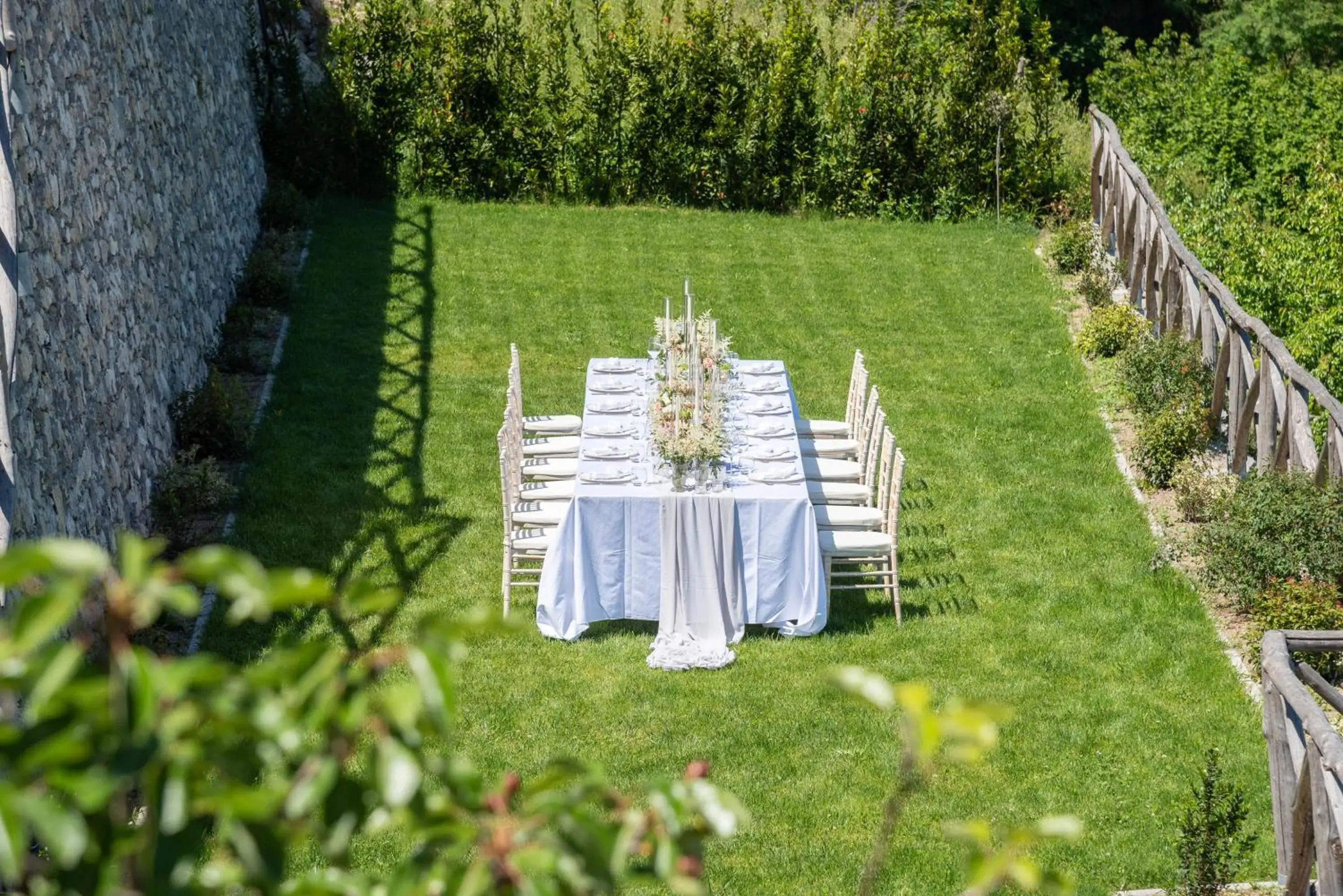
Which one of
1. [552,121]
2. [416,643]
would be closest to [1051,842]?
[416,643]

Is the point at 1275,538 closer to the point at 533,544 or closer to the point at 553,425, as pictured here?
the point at 533,544

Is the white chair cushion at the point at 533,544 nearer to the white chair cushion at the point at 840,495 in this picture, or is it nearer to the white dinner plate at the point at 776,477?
the white dinner plate at the point at 776,477

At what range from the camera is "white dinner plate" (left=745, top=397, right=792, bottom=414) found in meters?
10.1

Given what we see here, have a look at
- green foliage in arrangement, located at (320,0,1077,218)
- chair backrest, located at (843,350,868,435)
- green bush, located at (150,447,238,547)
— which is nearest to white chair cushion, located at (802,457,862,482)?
chair backrest, located at (843,350,868,435)

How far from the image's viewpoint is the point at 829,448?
1029 centimetres

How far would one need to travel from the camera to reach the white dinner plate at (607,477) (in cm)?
880

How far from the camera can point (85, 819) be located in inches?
74.6

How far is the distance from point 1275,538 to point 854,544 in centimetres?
240

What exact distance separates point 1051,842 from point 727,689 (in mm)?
1980

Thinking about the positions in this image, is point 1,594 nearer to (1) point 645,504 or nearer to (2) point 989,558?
(1) point 645,504

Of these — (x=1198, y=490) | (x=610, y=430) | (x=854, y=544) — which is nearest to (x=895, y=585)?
(x=854, y=544)

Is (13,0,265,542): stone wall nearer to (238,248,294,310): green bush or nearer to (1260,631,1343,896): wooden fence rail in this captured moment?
(238,248,294,310): green bush

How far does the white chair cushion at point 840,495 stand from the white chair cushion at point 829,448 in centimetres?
60

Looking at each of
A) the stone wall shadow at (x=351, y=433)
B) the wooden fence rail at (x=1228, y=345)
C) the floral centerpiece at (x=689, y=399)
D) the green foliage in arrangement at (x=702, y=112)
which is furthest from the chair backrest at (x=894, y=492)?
the green foliage in arrangement at (x=702, y=112)
